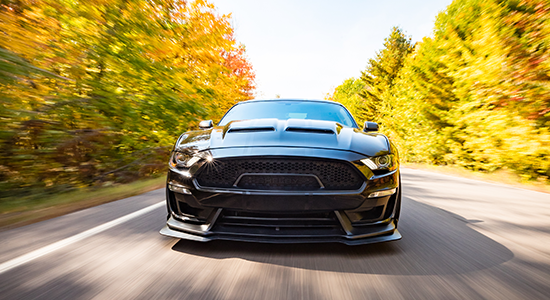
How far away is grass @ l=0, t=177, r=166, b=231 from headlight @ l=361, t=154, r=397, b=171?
358 centimetres

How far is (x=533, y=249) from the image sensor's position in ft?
9.35

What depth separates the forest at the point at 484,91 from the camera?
8.20m

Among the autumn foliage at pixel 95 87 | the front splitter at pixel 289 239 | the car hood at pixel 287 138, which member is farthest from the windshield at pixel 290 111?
the autumn foliage at pixel 95 87

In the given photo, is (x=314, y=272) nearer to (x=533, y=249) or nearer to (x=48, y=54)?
(x=533, y=249)

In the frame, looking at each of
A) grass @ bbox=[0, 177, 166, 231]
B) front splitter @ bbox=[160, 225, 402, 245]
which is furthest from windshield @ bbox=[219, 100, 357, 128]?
grass @ bbox=[0, 177, 166, 231]

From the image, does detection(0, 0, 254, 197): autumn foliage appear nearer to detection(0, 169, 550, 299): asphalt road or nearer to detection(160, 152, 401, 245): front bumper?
detection(0, 169, 550, 299): asphalt road

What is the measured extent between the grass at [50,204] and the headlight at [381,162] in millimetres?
3581

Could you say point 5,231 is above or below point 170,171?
below

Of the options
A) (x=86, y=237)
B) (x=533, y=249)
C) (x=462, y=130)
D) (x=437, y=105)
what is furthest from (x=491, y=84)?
(x=86, y=237)

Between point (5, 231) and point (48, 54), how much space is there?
304cm

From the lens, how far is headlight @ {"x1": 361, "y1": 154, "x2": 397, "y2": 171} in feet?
8.52

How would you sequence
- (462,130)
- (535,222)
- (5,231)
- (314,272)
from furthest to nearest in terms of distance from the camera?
(462,130) < (535,222) < (5,231) < (314,272)

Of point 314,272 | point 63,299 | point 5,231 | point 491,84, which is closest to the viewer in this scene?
point 63,299

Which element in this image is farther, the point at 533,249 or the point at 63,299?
the point at 533,249
